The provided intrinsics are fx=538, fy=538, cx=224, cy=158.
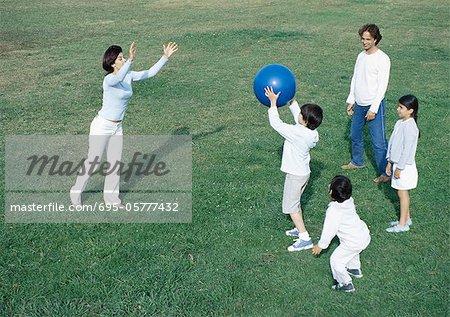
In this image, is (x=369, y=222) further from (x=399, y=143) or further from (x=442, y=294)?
(x=442, y=294)

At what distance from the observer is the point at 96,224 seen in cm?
662

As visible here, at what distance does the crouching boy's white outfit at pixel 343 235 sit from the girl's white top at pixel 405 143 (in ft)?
4.35

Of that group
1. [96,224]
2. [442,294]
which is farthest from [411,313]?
[96,224]

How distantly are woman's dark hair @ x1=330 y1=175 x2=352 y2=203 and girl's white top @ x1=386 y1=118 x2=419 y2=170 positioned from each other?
4.55 feet

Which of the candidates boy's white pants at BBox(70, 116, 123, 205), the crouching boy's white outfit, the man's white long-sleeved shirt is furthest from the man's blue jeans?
boy's white pants at BBox(70, 116, 123, 205)

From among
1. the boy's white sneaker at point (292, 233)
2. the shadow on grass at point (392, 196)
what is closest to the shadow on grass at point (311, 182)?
the boy's white sneaker at point (292, 233)

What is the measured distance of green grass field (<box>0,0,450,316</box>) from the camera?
5.27 m

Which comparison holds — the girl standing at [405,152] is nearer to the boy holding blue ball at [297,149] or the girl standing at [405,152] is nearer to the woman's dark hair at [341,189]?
the boy holding blue ball at [297,149]

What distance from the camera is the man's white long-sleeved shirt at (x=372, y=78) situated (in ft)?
25.2

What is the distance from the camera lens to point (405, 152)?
6312 mm

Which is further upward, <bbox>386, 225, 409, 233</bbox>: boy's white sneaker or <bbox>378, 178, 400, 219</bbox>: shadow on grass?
<bbox>386, 225, 409, 233</bbox>: boy's white sneaker

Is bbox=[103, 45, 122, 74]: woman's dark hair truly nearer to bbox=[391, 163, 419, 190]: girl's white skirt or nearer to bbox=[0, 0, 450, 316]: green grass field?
bbox=[0, 0, 450, 316]: green grass field

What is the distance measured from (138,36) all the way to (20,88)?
7.87 meters

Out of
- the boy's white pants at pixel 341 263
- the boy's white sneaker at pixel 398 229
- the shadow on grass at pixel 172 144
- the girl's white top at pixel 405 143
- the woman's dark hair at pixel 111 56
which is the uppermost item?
the woman's dark hair at pixel 111 56
